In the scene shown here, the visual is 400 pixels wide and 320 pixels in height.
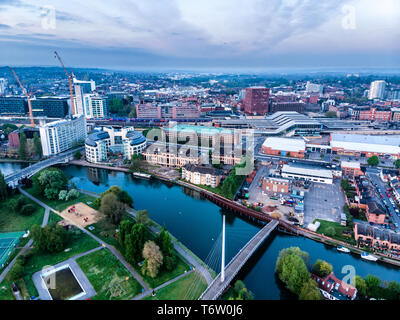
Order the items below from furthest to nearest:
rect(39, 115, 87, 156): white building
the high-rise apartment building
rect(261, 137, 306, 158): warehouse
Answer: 1. the high-rise apartment building
2. rect(261, 137, 306, 158): warehouse
3. rect(39, 115, 87, 156): white building

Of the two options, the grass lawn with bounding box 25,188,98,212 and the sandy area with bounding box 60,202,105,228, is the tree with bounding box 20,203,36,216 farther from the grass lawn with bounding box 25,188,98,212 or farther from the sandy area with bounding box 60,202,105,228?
the sandy area with bounding box 60,202,105,228

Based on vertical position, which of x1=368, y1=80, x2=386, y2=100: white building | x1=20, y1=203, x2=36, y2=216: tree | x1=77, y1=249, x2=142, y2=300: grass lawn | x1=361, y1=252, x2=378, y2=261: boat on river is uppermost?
x1=368, y1=80, x2=386, y2=100: white building

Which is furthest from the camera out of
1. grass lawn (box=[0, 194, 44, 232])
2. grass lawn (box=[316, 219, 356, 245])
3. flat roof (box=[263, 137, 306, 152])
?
flat roof (box=[263, 137, 306, 152])

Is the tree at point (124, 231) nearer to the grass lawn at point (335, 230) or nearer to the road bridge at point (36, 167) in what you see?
the grass lawn at point (335, 230)

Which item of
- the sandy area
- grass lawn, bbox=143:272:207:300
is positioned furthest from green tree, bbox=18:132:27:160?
grass lawn, bbox=143:272:207:300

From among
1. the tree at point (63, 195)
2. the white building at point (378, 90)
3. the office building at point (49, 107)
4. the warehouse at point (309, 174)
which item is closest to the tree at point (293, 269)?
the warehouse at point (309, 174)

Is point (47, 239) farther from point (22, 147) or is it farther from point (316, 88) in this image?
point (316, 88)

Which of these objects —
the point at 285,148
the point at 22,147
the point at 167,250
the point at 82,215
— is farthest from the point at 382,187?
the point at 22,147
